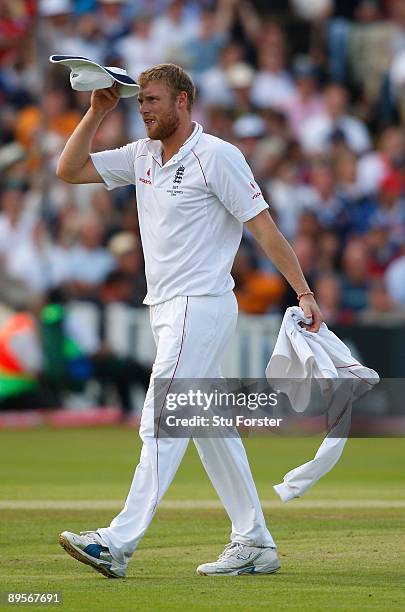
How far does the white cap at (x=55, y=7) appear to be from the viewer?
18.7 metres

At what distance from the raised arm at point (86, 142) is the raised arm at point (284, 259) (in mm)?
941

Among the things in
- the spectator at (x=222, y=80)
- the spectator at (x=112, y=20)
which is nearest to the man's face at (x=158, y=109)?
the spectator at (x=222, y=80)

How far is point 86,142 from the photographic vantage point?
727 centimetres

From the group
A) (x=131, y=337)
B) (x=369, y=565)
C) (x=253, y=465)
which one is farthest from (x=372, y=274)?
(x=369, y=565)

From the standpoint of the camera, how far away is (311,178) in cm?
1772

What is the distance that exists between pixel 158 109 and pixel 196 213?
20.6 inches

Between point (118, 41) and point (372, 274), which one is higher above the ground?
point (118, 41)

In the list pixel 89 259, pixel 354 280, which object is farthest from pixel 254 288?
pixel 89 259

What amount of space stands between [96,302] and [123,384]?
1.02m

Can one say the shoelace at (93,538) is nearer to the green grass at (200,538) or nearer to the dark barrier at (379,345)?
the green grass at (200,538)

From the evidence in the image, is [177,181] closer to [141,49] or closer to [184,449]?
[184,449]

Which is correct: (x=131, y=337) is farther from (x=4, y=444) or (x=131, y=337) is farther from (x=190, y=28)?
(x=190, y=28)

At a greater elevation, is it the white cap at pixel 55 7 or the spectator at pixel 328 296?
the white cap at pixel 55 7

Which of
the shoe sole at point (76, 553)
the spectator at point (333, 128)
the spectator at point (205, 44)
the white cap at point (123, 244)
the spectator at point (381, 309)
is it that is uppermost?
the shoe sole at point (76, 553)
